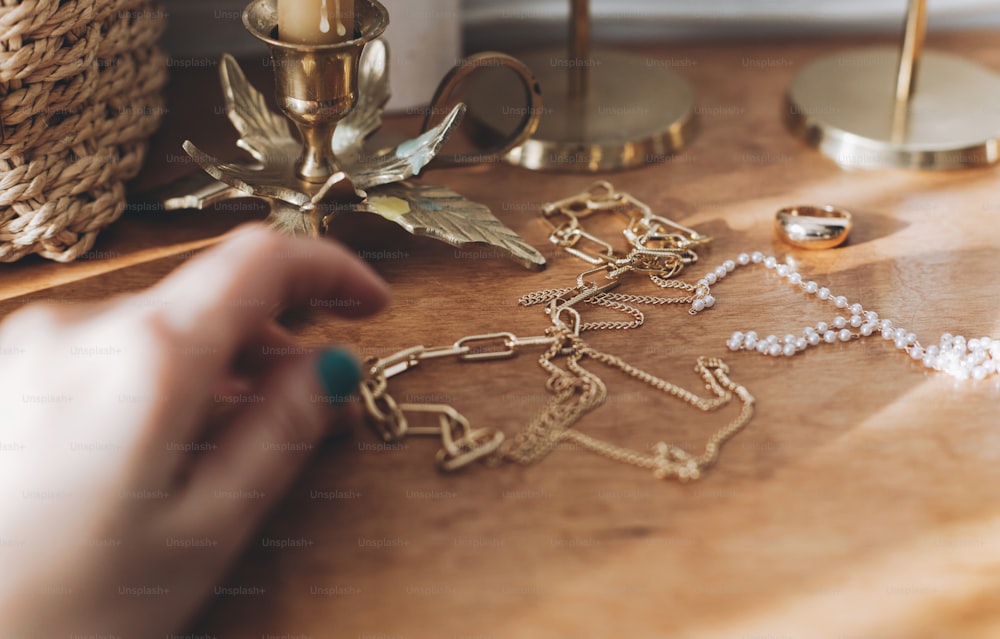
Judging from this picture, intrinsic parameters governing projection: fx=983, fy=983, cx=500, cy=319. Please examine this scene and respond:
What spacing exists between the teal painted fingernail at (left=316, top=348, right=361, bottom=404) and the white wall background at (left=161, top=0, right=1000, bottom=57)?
0.70 meters

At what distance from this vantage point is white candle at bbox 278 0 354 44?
2.39 ft

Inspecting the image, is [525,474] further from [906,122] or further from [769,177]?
[906,122]

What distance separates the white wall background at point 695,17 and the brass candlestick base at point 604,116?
114 mm

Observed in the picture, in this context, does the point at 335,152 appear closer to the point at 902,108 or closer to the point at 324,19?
the point at 324,19

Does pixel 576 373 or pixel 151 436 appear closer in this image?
pixel 151 436

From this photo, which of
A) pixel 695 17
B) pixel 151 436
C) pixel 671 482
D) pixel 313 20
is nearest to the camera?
pixel 151 436

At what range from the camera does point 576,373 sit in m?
0.71

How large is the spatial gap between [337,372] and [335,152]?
1.02 ft

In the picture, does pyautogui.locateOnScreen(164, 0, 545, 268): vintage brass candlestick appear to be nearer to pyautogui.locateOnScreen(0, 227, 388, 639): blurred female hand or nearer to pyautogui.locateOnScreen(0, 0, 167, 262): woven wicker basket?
pyautogui.locateOnScreen(0, 0, 167, 262): woven wicker basket

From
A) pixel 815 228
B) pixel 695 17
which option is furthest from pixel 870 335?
pixel 695 17

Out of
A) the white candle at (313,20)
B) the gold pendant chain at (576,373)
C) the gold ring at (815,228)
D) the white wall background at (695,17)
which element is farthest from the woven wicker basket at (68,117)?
the gold ring at (815,228)

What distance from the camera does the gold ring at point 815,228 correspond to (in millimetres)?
841

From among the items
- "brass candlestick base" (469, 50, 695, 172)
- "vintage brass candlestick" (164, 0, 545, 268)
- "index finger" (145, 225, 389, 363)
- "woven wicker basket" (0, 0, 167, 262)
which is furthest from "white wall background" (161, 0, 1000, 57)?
"index finger" (145, 225, 389, 363)

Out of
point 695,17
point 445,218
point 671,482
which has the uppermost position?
point 695,17
